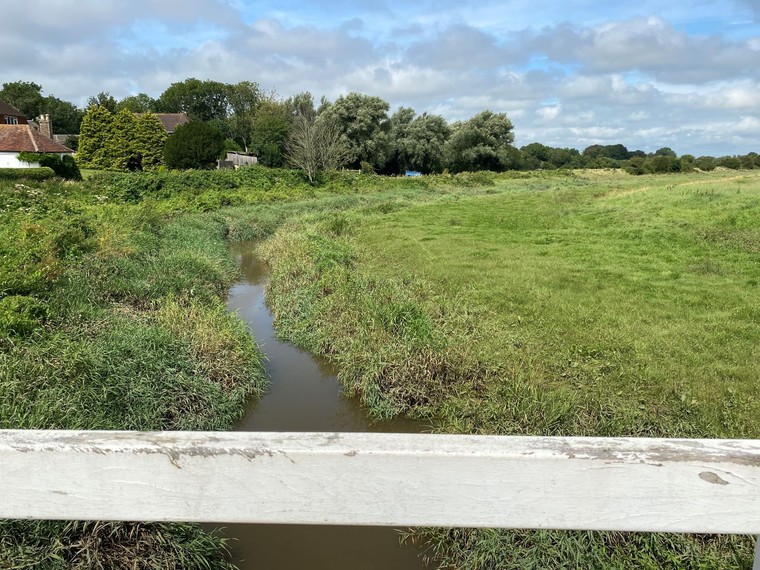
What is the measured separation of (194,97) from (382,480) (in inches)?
3661

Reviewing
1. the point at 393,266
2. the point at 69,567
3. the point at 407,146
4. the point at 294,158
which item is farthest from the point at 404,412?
the point at 407,146

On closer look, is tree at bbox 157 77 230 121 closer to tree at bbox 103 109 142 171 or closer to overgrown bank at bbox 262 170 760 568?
tree at bbox 103 109 142 171

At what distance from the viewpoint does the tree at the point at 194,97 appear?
83750 millimetres

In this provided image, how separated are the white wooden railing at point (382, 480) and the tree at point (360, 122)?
46.6 m

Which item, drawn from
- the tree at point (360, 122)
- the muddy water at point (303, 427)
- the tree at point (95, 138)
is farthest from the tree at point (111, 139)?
the muddy water at point (303, 427)

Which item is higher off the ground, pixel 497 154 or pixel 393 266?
pixel 497 154

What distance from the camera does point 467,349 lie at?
7.15 metres

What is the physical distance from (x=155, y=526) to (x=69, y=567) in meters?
0.59

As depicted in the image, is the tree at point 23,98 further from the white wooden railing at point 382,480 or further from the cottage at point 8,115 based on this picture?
the white wooden railing at point 382,480

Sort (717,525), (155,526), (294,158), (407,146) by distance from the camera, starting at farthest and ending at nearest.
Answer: (407,146) < (294,158) < (155,526) < (717,525)

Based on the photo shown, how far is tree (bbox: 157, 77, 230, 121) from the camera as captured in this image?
8375cm

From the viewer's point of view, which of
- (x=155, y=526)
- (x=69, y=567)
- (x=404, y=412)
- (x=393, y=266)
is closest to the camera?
(x=69, y=567)

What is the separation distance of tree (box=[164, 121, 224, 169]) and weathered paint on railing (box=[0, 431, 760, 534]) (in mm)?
41520

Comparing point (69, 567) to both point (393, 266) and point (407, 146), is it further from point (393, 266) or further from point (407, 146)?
point (407, 146)
